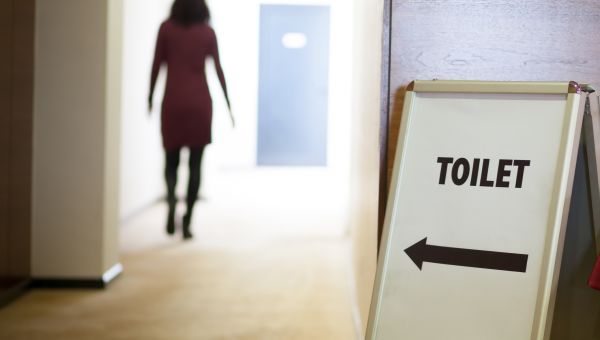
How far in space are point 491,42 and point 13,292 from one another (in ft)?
7.00

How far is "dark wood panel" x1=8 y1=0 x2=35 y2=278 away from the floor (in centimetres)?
22

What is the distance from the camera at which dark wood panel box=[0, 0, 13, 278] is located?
2.25m

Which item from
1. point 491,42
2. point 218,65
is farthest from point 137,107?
point 491,42

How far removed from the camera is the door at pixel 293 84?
4.41 meters

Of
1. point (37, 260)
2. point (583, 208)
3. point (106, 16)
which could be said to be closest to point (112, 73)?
point (106, 16)

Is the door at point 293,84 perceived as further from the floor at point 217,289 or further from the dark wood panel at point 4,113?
the dark wood panel at point 4,113

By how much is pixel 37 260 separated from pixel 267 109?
232 cm

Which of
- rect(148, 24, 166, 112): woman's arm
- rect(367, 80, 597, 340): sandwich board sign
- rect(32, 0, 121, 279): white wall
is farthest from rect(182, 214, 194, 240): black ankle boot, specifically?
rect(367, 80, 597, 340): sandwich board sign

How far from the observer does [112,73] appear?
101 inches

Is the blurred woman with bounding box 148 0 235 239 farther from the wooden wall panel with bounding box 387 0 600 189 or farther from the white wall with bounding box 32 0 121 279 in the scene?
the wooden wall panel with bounding box 387 0 600 189

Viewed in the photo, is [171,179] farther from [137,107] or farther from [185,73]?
[137,107]

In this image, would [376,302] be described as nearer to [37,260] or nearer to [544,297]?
[544,297]

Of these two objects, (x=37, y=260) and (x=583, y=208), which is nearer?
(x=583, y=208)

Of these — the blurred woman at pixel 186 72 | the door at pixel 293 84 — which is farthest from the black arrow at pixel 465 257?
the door at pixel 293 84
